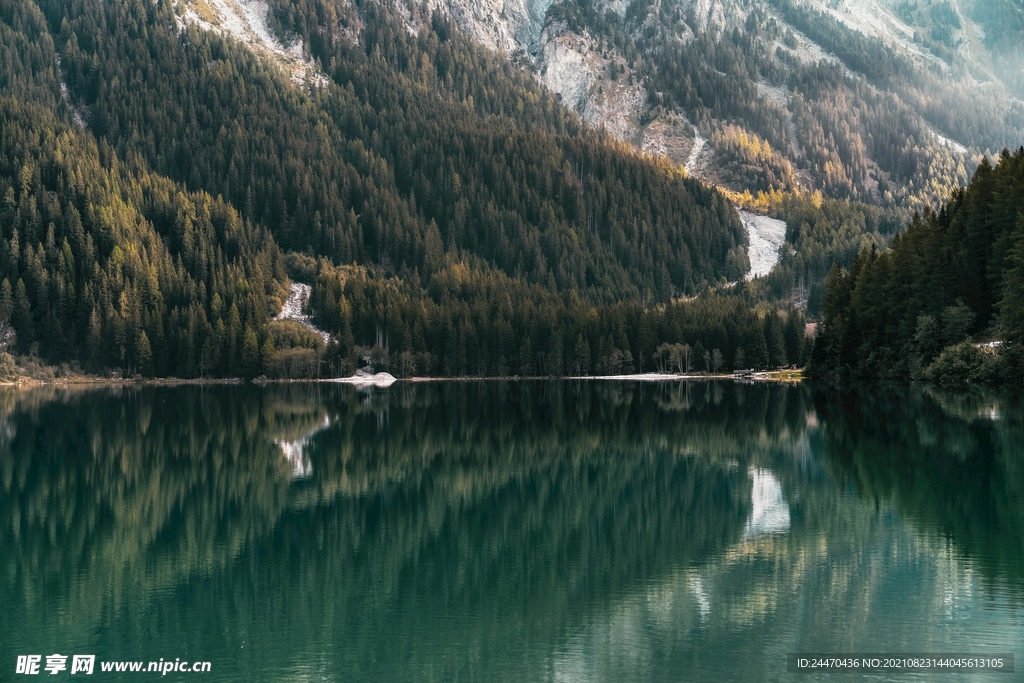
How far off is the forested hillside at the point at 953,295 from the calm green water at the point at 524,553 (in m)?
28.0

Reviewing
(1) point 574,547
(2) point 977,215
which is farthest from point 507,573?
(2) point 977,215

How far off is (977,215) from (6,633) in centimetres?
9553

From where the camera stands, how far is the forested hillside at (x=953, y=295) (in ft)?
295

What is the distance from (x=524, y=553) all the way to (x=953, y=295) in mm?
83059

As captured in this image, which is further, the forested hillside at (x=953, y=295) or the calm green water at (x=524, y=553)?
the forested hillside at (x=953, y=295)

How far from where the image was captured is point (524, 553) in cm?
3275

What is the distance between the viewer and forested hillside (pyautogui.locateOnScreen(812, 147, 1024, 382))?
9006 cm

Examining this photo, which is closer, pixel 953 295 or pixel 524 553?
pixel 524 553

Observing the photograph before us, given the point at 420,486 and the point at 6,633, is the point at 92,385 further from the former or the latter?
the point at 6,633

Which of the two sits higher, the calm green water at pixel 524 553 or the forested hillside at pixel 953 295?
the forested hillside at pixel 953 295

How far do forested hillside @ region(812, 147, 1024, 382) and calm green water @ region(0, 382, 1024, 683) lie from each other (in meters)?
28.0

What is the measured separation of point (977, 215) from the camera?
327 ft

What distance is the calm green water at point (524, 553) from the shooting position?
77.3 ft

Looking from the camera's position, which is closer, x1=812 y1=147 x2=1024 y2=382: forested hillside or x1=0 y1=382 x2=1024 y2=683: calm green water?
x1=0 y1=382 x2=1024 y2=683: calm green water
